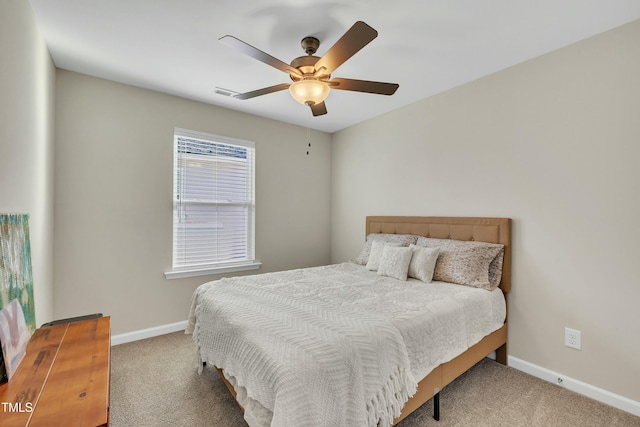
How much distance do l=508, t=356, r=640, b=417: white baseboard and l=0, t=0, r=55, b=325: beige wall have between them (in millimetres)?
3583

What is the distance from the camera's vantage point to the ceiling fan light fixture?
6.29ft

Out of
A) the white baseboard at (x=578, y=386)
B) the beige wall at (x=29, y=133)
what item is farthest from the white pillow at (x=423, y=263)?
the beige wall at (x=29, y=133)

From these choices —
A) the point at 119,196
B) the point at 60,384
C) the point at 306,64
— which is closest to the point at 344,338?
the point at 60,384

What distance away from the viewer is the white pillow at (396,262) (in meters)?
2.63

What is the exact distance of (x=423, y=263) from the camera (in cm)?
257

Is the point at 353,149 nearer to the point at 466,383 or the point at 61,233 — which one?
the point at 466,383

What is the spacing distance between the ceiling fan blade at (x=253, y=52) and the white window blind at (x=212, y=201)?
1.83m

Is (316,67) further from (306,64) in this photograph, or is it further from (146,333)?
(146,333)

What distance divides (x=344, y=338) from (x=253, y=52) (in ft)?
5.31

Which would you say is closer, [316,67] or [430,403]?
[316,67]

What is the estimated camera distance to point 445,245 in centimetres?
273

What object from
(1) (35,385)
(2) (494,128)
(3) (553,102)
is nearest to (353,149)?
(2) (494,128)

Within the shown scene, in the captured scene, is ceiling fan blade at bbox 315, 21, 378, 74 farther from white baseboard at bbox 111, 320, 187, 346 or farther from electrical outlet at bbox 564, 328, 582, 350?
white baseboard at bbox 111, 320, 187, 346

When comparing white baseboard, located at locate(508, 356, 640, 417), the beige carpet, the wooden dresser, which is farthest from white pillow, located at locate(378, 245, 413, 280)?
the wooden dresser
